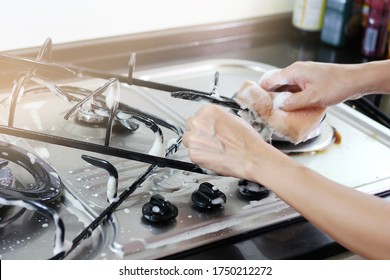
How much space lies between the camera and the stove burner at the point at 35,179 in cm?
70

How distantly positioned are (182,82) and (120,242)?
0.52 metres

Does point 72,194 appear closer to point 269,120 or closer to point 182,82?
point 269,120

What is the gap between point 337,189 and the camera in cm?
69

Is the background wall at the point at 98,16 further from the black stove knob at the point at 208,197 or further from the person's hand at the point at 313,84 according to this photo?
the black stove knob at the point at 208,197

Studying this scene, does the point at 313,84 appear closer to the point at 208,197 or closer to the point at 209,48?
the point at 208,197

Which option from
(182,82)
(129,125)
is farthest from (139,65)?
(129,125)

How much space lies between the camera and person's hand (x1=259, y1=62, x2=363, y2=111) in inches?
35.6

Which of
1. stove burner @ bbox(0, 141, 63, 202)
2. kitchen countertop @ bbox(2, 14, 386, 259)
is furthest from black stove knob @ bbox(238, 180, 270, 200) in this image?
kitchen countertop @ bbox(2, 14, 386, 259)

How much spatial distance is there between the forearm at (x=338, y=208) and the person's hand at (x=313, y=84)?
0.22 meters

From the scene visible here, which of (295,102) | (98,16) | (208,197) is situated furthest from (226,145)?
(98,16)

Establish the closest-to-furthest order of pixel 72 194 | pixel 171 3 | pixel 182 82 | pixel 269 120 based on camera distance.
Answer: pixel 72 194
pixel 269 120
pixel 182 82
pixel 171 3

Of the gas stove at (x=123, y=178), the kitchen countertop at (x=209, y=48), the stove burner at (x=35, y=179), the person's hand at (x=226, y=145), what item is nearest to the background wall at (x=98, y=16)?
the kitchen countertop at (x=209, y=48)

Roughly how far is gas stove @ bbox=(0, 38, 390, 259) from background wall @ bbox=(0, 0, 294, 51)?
0.46 ft

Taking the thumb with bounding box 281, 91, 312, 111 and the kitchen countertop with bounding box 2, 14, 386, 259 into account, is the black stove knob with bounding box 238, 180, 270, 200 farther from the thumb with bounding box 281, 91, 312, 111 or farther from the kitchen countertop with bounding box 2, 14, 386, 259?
the kitchen countertop with bounding box 2, 14, 386, 259
